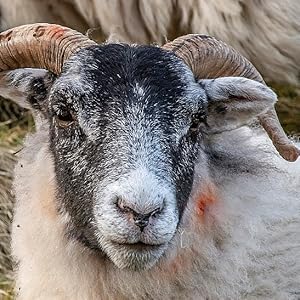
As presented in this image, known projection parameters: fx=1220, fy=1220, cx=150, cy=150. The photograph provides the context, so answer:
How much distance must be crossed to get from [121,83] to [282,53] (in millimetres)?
2566

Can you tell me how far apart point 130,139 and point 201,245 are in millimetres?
598

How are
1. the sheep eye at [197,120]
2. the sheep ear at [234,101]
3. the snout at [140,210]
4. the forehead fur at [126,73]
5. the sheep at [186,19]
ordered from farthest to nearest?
A: the sheep at [186,19] → the sheep ear at [234,101] → the sheep eye at [197,120] → the forehead fur at [126,73] → the snout at [140,210]

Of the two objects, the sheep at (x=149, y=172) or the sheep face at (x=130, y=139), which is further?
the sheep at (x=149, y=172)

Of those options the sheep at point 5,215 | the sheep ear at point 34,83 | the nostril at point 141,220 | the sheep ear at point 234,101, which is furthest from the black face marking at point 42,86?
the sheep at point 5,215

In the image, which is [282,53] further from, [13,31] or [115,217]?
[115,217]

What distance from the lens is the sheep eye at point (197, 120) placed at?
429 cm

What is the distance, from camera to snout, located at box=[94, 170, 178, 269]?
12.6 ft

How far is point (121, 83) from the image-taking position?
162 inches

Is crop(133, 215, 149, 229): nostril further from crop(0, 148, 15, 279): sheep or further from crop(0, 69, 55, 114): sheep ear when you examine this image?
crop(0, 148, 15, 279): sheep

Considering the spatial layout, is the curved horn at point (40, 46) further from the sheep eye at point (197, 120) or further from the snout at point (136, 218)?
the snout at point (136, 218)

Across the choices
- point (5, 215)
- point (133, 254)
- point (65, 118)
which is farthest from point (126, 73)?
point (5, 215)

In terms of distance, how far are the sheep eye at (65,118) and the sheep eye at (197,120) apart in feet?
1.38

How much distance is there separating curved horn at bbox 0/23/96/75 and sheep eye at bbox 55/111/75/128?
0.23 metres

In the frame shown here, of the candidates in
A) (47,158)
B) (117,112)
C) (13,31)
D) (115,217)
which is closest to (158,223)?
(115,217)
